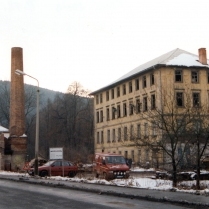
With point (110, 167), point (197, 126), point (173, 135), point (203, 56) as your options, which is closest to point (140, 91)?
point (203, 56)

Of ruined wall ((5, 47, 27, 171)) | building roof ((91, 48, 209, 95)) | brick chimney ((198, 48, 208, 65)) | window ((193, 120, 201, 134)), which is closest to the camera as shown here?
window ((193, 120, 201, 134))

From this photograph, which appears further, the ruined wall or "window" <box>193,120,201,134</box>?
the ruined wall

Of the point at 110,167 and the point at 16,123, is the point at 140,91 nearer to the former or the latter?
the point at 16,123

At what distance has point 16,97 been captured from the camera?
49812 millimetres

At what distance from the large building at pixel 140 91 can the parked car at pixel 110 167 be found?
21522 mm

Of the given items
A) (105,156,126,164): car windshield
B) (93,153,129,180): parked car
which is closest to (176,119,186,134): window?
(93,153,129,180): parked car

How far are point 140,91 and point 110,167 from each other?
3570 centimetres

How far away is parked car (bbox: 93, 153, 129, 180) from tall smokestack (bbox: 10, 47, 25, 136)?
57.5 ft

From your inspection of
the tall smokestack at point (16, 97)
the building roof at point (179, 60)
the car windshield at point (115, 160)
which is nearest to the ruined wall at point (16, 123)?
the tall smokestack at point (16, 97)

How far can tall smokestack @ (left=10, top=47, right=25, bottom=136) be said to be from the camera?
1953 inches

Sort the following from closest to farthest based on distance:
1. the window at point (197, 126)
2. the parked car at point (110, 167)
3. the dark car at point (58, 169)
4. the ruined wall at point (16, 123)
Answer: the window at point (197, 126), the parked car at point (110, 167), the dark car at point (58, 169), the ruined wall at point (16, 123)

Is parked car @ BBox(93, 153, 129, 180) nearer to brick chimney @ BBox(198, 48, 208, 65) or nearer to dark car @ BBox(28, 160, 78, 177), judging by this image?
dark car @ BBox(28, 160, 78, 177)

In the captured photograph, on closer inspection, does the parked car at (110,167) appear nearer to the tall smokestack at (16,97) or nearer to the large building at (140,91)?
the tall smokestack at (16,97)

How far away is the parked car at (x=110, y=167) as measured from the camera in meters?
31.3
